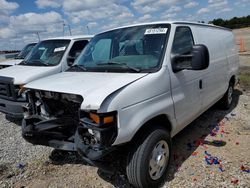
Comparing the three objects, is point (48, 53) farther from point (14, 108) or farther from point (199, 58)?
point (199, 58)

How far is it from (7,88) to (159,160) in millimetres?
3893

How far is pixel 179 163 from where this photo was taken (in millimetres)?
3750

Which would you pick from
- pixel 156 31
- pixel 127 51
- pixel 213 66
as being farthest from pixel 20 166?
pixel 213 66

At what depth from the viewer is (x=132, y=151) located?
289cm

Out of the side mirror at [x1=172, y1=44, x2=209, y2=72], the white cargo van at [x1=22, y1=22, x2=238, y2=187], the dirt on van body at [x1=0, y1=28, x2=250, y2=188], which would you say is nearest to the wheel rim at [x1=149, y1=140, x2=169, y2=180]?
the white cargo van at [x1=22, y1=22, x2=238, y2=187]

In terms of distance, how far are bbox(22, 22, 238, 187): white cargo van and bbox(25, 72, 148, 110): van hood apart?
11mm

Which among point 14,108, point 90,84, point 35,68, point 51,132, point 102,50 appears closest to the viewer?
point 90,84

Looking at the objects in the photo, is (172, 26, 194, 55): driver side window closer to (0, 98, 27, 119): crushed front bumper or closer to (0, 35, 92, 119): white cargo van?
(0, 35, 92, 119): white cargo van

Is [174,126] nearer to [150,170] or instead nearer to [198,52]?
[150,170]

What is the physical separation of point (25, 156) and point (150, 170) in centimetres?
247

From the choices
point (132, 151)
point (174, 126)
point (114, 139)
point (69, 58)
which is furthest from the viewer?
point (69, 58)

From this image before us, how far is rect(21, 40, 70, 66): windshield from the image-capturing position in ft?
21.1

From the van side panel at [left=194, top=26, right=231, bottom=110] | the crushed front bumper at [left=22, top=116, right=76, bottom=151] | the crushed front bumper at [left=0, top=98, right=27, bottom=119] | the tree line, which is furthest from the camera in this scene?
the tree line

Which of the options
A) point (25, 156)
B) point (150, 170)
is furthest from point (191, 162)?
point (25, 156)
